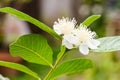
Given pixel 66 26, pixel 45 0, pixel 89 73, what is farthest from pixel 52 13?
pixel 66 26

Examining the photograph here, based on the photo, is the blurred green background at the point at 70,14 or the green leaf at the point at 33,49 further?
the blurred green background at the point at 70,14

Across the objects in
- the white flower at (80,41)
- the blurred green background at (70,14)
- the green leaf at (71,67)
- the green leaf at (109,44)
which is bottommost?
the blurred green background at (70,14)

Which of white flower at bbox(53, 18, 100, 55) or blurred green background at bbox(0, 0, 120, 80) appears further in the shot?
blurred green background at bbox(0, 0, 120, 80)

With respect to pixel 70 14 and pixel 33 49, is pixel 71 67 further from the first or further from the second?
pixel 70 14

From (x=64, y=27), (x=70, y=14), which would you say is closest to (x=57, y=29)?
(x=64, y=27)

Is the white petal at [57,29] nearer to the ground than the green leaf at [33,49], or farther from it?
farther from it
